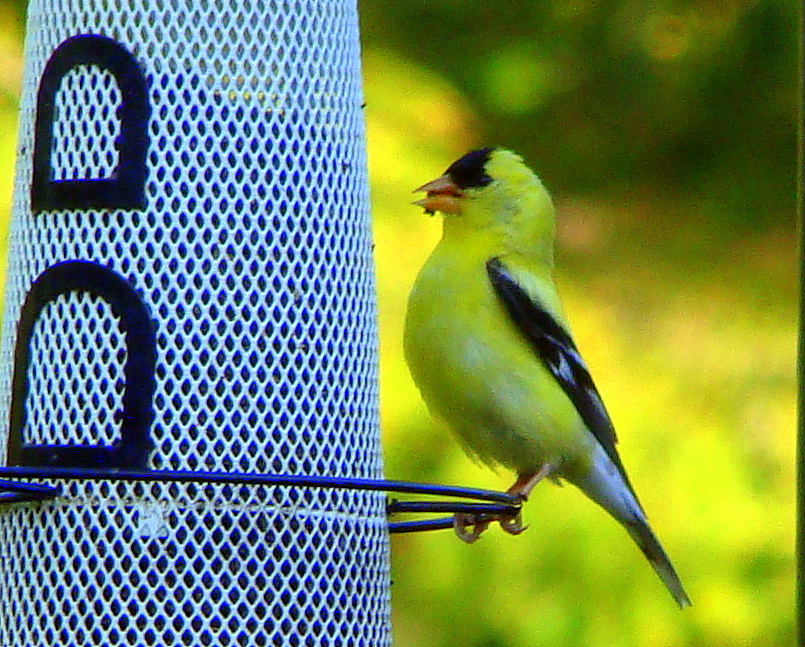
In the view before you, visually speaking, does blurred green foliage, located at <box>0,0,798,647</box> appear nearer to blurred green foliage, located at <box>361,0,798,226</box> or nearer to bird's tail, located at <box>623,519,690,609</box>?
blurred green foliage, located at <box>361,0,798,226</box>

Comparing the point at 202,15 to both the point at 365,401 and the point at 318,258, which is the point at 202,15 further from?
the point at 365,401

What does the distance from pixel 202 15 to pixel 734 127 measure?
358 cm

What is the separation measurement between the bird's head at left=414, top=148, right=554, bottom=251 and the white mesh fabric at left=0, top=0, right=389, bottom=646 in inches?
44.5

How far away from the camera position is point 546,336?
4062 mm

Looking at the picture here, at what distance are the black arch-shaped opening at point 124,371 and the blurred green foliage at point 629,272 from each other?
2087 millimetres

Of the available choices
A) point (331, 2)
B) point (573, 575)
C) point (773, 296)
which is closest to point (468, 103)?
point (773, 296)

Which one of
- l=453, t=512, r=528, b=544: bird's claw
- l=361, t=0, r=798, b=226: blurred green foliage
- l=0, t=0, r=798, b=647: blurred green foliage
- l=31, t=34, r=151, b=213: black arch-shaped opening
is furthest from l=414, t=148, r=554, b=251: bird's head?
l=361, t=0, r=798, b=226: blurred green foliage

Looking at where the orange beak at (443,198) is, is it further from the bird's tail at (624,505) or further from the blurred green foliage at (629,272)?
the blurred green foliage at (629,272)

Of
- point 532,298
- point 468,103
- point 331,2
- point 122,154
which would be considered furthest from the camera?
point 468,103

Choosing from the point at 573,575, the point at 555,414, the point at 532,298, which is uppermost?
the point at 532,298

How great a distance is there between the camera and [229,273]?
3012 mm

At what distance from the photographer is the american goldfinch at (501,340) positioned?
13.0 feet

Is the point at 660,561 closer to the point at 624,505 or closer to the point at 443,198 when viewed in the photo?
the point at 624,505

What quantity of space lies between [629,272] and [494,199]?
1.81 m
